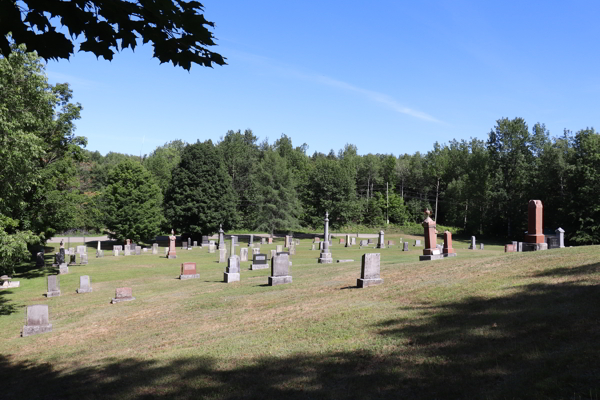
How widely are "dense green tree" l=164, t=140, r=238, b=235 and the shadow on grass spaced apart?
143 ft

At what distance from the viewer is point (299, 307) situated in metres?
11.3

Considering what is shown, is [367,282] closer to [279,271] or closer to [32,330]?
[279,271]

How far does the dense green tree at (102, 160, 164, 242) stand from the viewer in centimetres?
4672

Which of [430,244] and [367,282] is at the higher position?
[430,244]

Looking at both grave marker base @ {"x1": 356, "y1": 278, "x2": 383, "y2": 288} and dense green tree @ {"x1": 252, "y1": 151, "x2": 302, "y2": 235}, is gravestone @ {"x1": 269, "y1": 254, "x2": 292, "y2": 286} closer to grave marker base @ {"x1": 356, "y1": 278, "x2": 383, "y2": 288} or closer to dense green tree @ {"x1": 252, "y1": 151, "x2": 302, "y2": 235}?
grave marker base @ {"x1": 356, "y1": 278, "x2": 383, "y2": 288}

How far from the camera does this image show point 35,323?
44.3 feet

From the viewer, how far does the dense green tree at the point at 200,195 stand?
170 feet

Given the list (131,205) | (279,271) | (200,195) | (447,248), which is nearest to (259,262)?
(279,271)

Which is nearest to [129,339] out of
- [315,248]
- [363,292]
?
[363,292]

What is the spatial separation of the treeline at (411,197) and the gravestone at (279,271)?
118 feet

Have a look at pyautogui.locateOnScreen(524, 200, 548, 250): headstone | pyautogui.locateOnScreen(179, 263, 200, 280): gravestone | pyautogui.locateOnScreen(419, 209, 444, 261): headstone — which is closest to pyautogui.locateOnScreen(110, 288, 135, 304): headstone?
pyautogui.locateOnScreen(179, 263, 200, 280): gravestone

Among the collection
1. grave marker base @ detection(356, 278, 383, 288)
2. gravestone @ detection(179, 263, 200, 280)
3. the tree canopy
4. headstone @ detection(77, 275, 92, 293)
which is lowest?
headstone @ detection(77, 275, 92, 293)

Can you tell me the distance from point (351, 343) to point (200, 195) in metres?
46.6

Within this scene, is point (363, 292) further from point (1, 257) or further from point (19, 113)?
point (19, 113)
